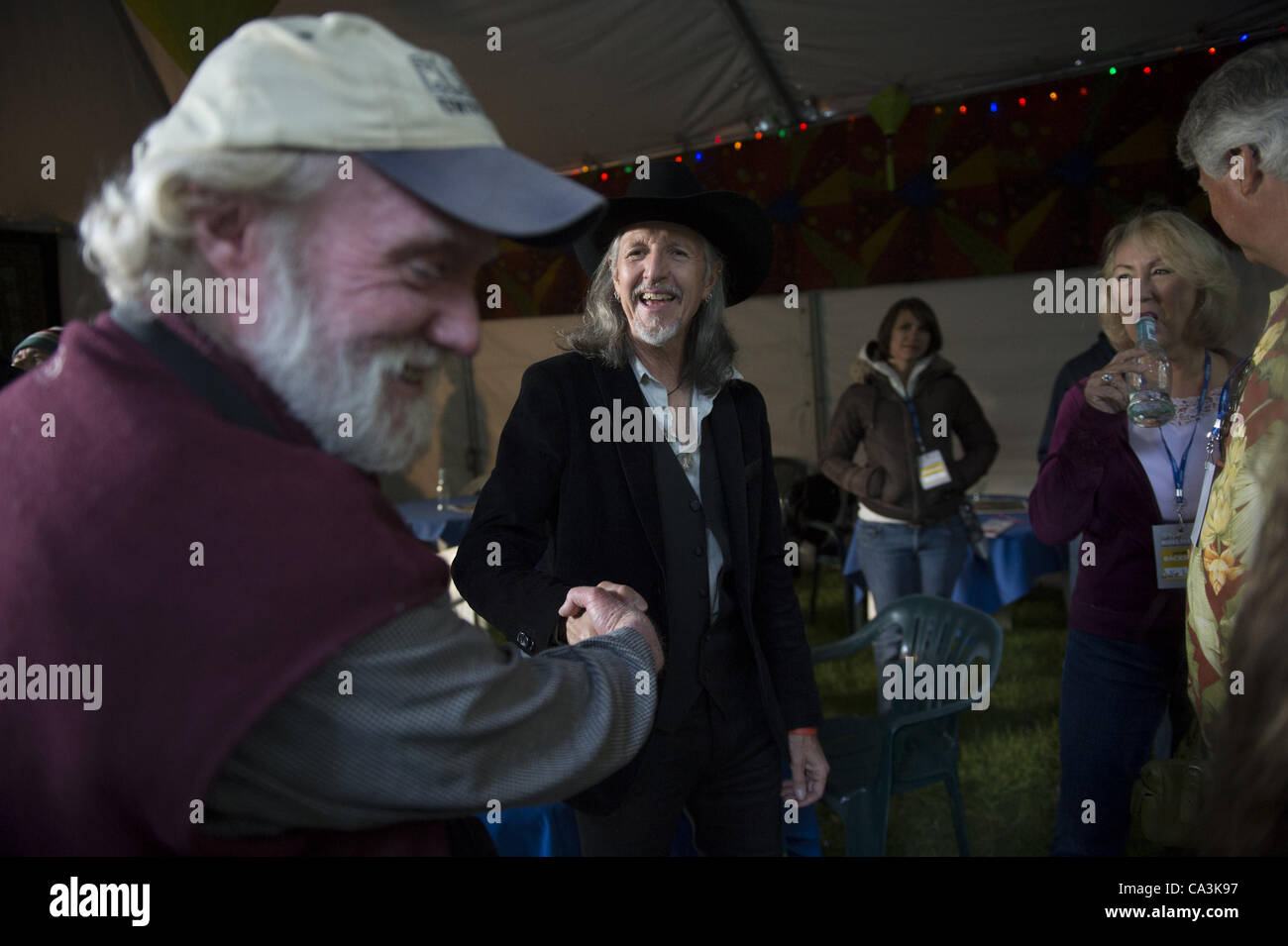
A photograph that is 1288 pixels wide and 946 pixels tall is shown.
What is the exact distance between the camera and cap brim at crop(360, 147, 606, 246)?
2.42ft

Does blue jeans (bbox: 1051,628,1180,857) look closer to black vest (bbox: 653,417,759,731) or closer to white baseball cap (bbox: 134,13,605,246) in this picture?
black vest (bbox: 653,417,759,731)

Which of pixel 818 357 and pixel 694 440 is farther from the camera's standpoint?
pixel 818 357

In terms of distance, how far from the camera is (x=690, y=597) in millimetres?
→ 1650

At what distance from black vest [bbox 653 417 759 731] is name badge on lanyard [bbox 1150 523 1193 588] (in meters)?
0.96

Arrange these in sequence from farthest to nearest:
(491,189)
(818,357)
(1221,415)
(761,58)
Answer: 1. (818,357)
2. (761,58)
3. (1221,415)
4. (491,189)

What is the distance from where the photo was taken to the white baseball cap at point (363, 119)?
709mm

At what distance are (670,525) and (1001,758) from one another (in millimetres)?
2820

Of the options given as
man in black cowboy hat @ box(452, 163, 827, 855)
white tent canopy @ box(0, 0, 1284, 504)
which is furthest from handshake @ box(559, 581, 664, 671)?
white tent canopy @ box(0, 0, 1284, 504)

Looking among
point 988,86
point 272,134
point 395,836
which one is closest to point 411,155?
point 272,134

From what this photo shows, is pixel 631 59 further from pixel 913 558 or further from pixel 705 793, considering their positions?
pixel 705 793

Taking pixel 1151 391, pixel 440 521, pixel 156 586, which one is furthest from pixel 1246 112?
pixel 440 521

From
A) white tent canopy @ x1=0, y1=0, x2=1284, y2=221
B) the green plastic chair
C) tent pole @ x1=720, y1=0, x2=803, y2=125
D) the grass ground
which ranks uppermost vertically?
tent pole @ x1=720, y1=0, x2=803, y2=125

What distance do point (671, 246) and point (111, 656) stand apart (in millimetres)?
1384

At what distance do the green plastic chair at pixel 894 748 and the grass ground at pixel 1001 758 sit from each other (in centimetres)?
27
